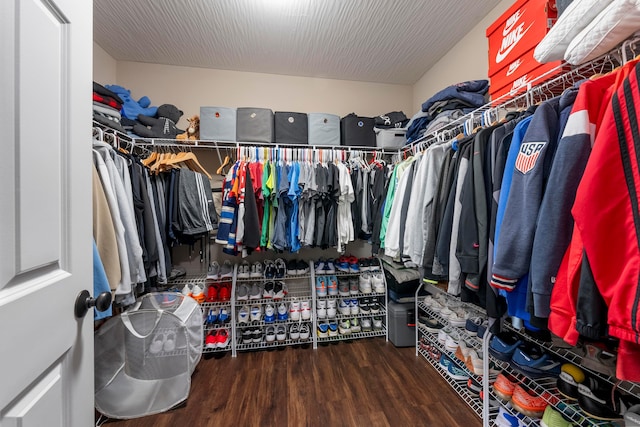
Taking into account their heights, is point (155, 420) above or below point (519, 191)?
below

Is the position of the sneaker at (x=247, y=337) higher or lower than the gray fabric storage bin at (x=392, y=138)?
lower

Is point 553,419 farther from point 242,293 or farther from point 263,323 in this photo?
point 242,293

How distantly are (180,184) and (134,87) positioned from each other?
4.27 ft

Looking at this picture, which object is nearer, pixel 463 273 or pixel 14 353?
pixel 14 353

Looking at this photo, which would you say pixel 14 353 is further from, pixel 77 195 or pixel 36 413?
pixel 77 195

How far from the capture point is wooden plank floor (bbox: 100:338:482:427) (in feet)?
4.63

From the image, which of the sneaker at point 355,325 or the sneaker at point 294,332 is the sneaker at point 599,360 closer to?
the sneaker at point 355,325

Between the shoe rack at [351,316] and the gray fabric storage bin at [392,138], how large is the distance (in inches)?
44.8

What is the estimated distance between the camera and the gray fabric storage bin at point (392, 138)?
2287 millimetres

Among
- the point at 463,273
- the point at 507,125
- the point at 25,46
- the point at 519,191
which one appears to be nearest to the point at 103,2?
the point at 25,46

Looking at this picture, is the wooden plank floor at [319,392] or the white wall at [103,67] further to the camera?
the white wall at [103,67]

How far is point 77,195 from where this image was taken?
2.04 feet

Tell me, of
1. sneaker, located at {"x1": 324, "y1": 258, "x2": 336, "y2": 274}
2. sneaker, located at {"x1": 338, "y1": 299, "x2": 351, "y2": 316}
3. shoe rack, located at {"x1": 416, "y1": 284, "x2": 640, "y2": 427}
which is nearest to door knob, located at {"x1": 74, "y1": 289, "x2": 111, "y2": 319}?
shoe rack, located at {"x1": 416, "y1": 284, "x2": 640, "y2": 427}

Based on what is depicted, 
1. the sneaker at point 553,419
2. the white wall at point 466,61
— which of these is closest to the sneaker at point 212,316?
the sneaker at point 553,419
